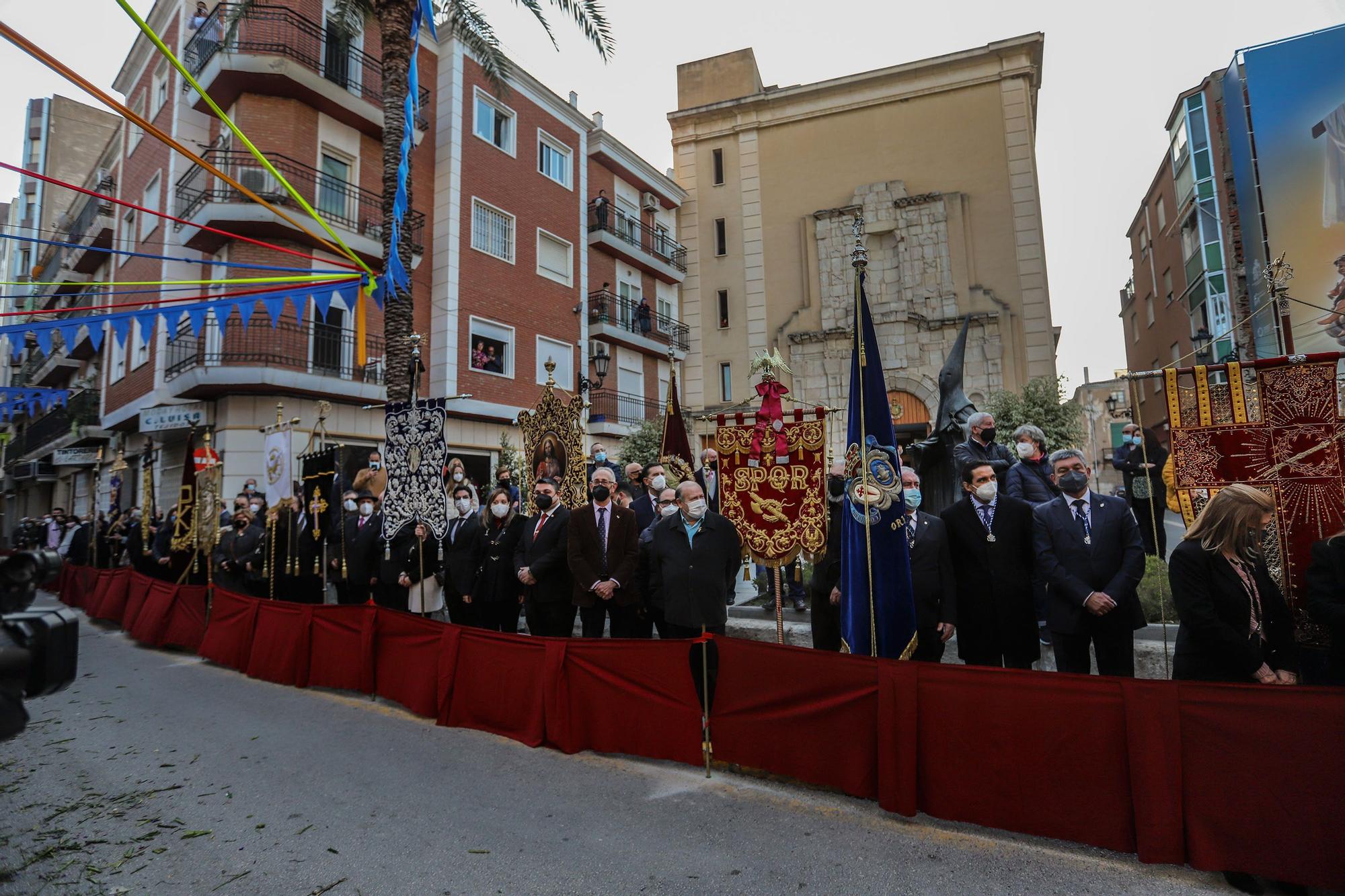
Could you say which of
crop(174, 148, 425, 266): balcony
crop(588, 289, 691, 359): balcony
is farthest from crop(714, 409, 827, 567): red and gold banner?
crop(588, 289, 691, 359): balcony

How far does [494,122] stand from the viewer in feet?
62.0

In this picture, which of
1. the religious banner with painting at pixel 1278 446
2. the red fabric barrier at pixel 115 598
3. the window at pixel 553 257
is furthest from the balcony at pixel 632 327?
the religious banner with painting at pixel 1278 446

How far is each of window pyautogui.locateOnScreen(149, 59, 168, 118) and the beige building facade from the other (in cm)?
1479

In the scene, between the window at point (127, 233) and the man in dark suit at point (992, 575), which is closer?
the man in dark suit at point (992, 575)

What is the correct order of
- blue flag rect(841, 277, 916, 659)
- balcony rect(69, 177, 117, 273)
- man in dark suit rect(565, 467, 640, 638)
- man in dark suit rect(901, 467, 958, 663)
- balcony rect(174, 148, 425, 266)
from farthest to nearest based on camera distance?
balcony rect(69, 177, 117, 273), balcony rect(174, 148, 425, 266), man in dark suit rect(565, 467, 640, 638), man in dark suit rect(901, 467, 958, 663), blue flag rect(841, 277, 916, 659)

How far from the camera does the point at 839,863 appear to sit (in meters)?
3.22

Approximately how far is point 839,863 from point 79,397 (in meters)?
26.7

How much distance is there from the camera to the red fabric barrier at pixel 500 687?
16.0 feet

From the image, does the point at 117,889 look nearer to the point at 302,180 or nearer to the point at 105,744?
the point at 105,744

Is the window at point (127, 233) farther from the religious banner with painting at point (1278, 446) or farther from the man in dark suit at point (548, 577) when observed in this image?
the religious banner with painting at point (1278, 446)

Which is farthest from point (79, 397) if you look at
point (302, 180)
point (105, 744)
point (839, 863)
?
point (839, 863)

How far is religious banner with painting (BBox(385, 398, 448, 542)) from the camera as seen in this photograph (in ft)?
23.2

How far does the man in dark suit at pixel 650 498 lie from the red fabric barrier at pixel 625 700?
2678 mm

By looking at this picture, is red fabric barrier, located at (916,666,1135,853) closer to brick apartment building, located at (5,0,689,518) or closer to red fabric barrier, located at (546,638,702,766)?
red fabric barrier, located at (546,638,702,766)
